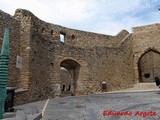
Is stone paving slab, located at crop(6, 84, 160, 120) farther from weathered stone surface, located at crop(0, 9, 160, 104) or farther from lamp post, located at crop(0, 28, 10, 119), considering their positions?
lamp post, located at crop(0, 28, 10, 119)

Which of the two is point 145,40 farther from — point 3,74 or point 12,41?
point 3,74

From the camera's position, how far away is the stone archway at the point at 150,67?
2544cm

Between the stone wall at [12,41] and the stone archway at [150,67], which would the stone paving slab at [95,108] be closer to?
the stone wall at [12,41]

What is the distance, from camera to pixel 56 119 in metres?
6.12

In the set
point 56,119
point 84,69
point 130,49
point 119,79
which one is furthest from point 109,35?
point 56,119

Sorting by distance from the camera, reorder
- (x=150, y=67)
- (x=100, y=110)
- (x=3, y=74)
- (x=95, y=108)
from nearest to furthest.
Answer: (x=3, y=74), (x=100, y=110), (x=95, y=108), (x=150, y=67)

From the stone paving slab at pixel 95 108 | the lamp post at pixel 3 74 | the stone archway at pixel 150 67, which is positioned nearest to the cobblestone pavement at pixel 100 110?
the stone paving slab at pixel 95 108

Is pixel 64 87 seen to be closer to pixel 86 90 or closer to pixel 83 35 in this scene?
pixel 83 35

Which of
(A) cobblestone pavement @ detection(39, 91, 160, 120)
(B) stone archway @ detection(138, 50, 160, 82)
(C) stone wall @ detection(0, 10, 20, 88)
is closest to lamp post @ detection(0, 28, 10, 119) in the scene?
(A) cobblestone pavement @ detection(39, 91, 160, 120)

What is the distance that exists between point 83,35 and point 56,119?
14.2m

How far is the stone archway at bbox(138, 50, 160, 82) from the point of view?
83.5ft

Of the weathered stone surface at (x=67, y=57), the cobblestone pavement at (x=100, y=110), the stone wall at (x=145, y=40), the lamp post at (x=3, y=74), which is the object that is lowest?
the cobblestone pavement at (x=100, y=110)

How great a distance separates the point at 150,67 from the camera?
25.8m

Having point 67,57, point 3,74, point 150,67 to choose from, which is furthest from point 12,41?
point 150,67
